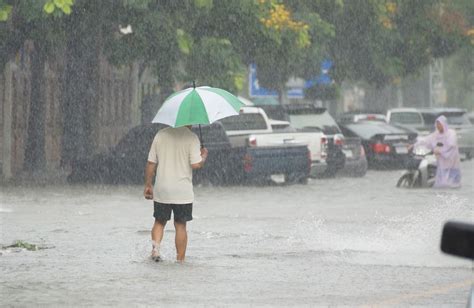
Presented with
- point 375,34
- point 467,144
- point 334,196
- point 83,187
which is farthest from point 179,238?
point 467,144

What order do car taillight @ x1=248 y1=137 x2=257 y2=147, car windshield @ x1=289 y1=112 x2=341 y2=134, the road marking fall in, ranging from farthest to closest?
car windshield @ x1=289 y1=112 x2=341 y2=134, car taillight @ x1=248 y1=137 x2=257 y2=147, the road marking

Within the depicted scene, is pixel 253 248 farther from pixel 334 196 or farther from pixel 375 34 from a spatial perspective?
pixel 375 34

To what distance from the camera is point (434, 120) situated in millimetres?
43938

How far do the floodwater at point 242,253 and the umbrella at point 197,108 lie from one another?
130 cm

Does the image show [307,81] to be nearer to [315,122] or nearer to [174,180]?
[315,122]

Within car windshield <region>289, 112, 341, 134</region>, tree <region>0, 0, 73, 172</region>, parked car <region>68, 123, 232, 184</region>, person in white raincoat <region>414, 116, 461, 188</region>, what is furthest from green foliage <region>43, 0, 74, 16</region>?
car windshield <region>289, 112, 341, 134</region>

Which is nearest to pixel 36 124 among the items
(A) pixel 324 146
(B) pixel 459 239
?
(A) pixel 324 146

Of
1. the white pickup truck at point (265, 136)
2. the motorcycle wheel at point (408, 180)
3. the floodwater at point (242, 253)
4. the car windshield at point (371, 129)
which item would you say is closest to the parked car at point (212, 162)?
the white pickup truck at point (265, 136)

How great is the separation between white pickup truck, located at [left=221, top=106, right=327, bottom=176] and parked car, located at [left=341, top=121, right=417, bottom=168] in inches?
218

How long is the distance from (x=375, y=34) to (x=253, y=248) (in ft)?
88.6

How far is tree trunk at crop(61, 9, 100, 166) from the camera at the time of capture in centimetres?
2931

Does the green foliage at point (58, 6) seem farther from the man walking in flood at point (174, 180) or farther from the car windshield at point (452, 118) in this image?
the car windshield at point (452, 118)

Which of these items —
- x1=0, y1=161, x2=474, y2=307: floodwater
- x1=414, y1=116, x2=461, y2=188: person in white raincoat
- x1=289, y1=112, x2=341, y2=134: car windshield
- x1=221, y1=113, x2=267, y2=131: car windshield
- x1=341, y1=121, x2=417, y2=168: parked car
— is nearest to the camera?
x1=0, y1=161, x2=474, y2=307: floodwater

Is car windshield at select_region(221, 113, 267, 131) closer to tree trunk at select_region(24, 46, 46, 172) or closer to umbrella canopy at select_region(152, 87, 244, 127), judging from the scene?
tree trunk at select_region(24, 46, 46, 172)
